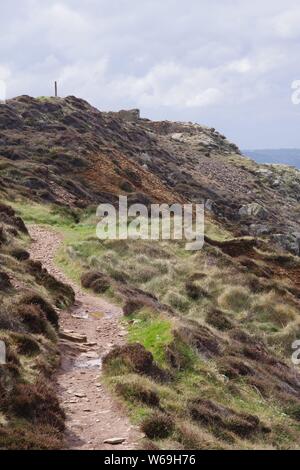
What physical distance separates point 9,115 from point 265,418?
186ft

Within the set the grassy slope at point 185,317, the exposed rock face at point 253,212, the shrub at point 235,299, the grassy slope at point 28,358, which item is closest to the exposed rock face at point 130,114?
the exposed rock face at point 253,212

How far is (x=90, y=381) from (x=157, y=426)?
9.05 feet

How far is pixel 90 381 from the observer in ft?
39.8

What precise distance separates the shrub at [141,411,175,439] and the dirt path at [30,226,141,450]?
221 millimetres

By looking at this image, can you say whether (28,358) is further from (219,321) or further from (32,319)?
(219,321)

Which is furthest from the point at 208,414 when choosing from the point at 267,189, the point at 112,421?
the point at 267,189

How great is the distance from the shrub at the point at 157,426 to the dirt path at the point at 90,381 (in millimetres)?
221

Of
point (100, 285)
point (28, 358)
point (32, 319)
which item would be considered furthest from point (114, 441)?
point (100, 285)

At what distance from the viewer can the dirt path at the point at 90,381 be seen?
9.49 metres

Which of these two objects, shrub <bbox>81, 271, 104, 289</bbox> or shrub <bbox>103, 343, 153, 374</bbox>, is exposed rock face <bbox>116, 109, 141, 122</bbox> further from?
shrub <bbox>103, 343, 153, 374</bbox>

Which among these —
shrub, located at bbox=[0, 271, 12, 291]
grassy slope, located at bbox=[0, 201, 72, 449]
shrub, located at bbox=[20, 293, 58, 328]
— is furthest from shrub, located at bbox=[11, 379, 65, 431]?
shrub, located at bbox=[0, 271, 12, 291]

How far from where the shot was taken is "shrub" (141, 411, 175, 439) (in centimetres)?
964
